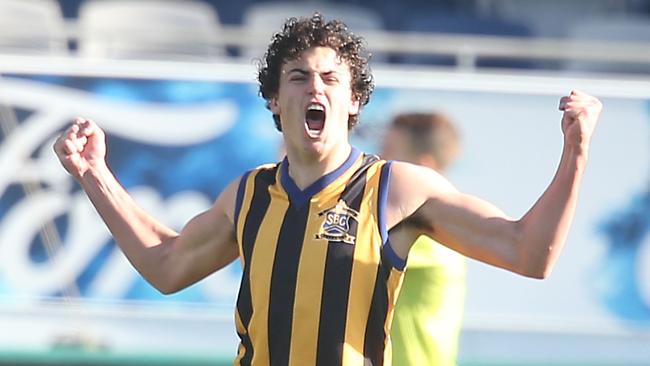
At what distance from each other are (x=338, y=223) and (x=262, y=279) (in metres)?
0.22

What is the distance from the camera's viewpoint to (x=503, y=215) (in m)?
3.67

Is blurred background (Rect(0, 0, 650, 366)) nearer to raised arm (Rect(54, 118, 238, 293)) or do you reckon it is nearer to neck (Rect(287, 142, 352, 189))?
raised arm (Rect(54, 118, 238, 293))

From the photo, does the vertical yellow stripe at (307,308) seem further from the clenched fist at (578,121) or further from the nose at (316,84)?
the clenched fist at (578,121)

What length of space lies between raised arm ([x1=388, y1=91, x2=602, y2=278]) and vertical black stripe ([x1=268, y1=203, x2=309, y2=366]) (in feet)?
0.81

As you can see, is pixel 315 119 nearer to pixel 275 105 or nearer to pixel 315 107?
pixel 315 107

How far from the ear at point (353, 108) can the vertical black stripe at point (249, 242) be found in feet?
0.82

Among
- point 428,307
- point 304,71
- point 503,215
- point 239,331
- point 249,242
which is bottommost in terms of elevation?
point 428,307

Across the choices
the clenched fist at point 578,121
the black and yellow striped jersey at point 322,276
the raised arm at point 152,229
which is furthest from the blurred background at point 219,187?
the clenched fist at point 578,121

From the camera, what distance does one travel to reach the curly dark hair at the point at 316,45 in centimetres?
382

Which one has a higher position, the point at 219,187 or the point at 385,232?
the point at 385,232

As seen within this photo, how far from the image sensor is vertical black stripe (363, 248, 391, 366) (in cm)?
367

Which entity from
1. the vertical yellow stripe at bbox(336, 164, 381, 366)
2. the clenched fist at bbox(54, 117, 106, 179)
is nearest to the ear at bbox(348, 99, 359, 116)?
the vertical yellow stripe at bbox(336, 164, 381, 366)

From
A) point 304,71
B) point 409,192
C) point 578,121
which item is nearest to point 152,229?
point 304,71

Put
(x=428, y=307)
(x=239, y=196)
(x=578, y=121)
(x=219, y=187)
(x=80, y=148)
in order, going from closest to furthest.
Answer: (x=578, y=121) < (x=239, y=196) < (x=80, y=148) < (x=428, y=307) < (x=219, y=187)
